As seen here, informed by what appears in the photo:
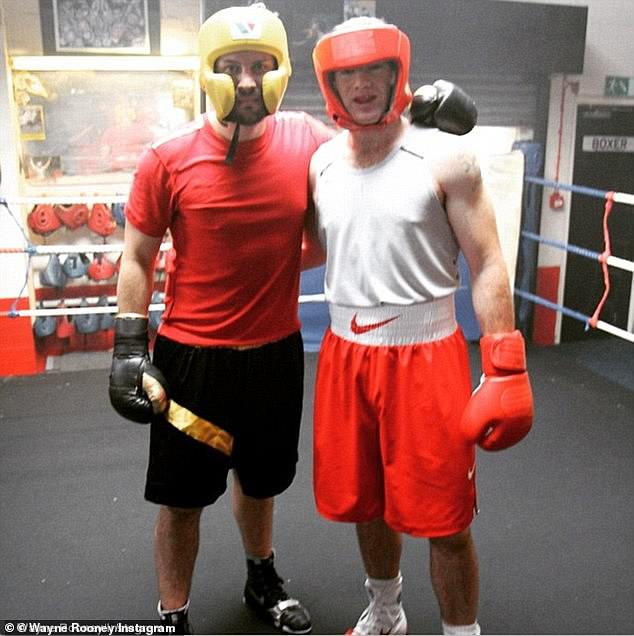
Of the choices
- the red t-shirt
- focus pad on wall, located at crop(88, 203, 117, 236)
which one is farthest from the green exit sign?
the red t-shirt

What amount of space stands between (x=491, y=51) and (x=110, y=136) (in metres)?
2.02

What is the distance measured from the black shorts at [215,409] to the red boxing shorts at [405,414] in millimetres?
158

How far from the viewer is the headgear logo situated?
1.49 metres

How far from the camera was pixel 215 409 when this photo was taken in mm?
1674

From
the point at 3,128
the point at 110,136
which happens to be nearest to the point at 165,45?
the point at 110,136

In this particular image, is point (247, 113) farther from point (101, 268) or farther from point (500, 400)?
point (101, 268)

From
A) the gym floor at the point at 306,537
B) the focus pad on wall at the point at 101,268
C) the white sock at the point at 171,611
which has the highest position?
the focus pad on wall at the point at 101,268

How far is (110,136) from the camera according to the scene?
3.77m

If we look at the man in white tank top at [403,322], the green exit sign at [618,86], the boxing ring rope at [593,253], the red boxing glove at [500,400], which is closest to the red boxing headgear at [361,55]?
the man in white tank top at [403,322]

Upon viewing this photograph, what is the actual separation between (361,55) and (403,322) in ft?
1.74

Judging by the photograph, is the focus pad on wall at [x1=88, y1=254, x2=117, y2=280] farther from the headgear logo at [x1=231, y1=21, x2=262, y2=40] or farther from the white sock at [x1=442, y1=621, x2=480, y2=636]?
the white sock at [x1=442, y1=621, x2=480, y2=636]

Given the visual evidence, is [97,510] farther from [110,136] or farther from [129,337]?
[110,136]

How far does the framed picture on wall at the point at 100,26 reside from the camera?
3.48 meters

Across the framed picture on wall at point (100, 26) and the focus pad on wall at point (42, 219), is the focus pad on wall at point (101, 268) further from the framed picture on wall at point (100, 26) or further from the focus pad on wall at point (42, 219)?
the framed picture on wall at point (100, 26)
